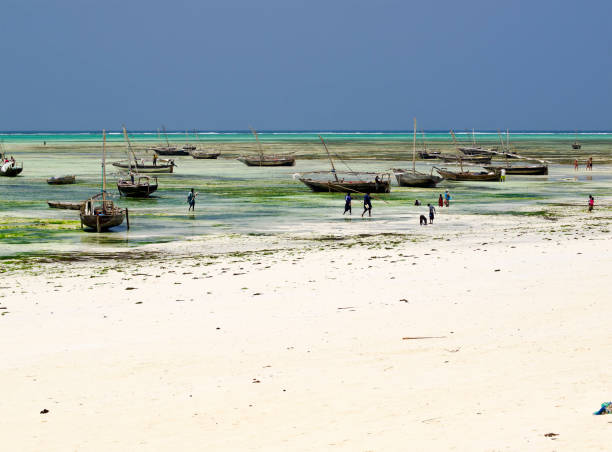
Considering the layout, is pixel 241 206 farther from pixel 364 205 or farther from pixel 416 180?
pixel 416 180

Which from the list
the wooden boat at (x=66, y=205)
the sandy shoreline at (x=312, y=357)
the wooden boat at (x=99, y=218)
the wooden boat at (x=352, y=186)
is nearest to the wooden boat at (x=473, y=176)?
the wooden boat at (x=352, y=186)

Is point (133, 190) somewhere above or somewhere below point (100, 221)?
above

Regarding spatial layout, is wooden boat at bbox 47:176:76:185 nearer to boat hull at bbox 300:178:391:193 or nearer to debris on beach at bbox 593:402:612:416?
boat hull at bbox 300:178:391:193

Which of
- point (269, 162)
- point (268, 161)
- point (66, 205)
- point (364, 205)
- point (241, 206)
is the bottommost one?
point (241, 206)

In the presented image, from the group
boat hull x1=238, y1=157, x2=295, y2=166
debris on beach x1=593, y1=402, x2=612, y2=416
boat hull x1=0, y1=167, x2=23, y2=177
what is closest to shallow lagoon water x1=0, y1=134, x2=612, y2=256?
boat hull x1=0, y1=167, x2=23, y2=177

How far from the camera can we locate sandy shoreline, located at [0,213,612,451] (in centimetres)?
937

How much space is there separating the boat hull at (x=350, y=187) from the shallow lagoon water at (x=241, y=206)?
1211 mm

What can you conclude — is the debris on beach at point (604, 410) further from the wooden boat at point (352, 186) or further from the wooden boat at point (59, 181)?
the wooden boat at point (59, 181)

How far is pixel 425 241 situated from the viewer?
3088 centimetres

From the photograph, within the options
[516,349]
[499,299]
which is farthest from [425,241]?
[516,349]

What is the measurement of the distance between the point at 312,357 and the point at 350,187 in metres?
43.9

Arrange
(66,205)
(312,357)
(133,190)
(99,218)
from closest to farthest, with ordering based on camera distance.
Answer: (312,357), (99,218), (66,205), (133,190)

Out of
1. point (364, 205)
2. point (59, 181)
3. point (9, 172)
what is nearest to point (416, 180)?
point (364, 205)

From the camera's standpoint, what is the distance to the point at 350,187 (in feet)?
185
